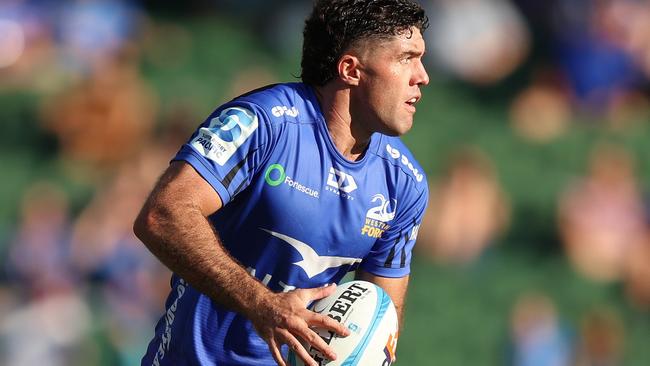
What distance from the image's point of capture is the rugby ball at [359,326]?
13.1ft

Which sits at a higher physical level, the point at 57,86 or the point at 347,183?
the point at 347,183

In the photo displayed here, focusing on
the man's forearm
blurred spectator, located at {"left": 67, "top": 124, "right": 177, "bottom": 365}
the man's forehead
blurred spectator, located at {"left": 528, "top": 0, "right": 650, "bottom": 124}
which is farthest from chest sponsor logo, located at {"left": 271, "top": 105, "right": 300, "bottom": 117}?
blurred spectator, located at {"left": 528, "top": 0, "right": 650, "bottom": 124}

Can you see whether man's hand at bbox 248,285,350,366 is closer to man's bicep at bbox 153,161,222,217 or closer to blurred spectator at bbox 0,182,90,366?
man's bicep at bbox 153,161,222,217

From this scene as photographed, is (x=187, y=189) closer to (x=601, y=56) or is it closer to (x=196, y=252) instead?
(x=196, y=252)

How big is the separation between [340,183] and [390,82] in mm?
453

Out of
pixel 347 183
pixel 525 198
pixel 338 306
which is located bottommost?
pixel 525 198

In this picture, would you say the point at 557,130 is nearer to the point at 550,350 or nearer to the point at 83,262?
the point at 550,350

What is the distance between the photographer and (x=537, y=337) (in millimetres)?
10070

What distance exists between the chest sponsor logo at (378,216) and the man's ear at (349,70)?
475mm

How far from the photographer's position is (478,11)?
1180cm

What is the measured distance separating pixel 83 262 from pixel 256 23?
3853mm

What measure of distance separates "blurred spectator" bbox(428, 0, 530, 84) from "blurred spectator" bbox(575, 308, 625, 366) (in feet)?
9.37

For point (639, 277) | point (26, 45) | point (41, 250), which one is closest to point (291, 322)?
point (41, 250)

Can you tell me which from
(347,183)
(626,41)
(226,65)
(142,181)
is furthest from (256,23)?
(347,183)
